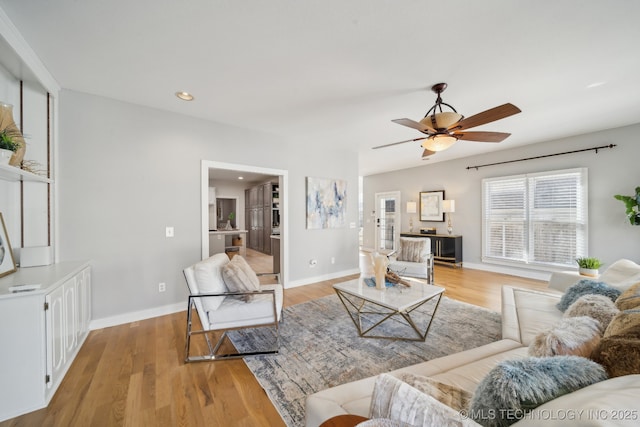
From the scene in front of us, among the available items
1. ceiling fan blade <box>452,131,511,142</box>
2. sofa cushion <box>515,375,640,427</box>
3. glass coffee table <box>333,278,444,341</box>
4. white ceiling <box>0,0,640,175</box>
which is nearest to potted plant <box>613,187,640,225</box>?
white ceiling <box>0,0,640,175</box>

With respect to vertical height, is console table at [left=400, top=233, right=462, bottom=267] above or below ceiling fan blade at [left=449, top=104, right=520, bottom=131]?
below

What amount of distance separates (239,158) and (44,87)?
2.04 metres

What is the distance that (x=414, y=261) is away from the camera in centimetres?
416

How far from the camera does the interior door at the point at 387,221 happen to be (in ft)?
24.2

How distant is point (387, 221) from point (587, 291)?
5778 mm

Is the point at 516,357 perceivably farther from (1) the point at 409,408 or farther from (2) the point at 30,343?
(2) the point at 30,343

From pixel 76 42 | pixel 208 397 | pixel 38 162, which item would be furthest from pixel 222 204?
pixel 208 397

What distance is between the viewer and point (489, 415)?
74cm

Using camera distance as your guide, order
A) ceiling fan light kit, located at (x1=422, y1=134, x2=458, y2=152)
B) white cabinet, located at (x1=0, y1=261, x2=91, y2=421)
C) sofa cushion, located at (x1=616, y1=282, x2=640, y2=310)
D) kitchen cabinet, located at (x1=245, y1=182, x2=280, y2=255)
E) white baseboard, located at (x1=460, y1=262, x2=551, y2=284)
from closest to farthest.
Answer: sofa cushion, located at (x1=616, y1=282, x2=640, y2=310), white cabinet, located at (x1=0, y1=261, x2=91, y2=421), ceiling fan light kit, located at (x1=422, y1=134, x2=458, y2=152), white baseboard, located at (x1=460, y1=262, x2=551, y2=284), kitchen cabinet, located at (x1=245, y1=182, x2=280, y2=255)

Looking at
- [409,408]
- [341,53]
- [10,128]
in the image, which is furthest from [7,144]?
[409,408]

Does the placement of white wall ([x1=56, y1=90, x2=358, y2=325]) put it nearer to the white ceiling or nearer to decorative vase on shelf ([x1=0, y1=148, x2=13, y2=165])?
the white ceiling

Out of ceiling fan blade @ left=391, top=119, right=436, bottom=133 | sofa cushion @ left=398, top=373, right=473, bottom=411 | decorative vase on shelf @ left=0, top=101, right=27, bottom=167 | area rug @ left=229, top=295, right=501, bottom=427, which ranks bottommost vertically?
area rug @ left=229, top=295, right=501, bottom=427

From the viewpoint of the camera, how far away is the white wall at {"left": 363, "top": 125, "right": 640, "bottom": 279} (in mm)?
3814

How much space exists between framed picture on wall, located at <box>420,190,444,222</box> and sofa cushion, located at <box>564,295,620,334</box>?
16.0ft
